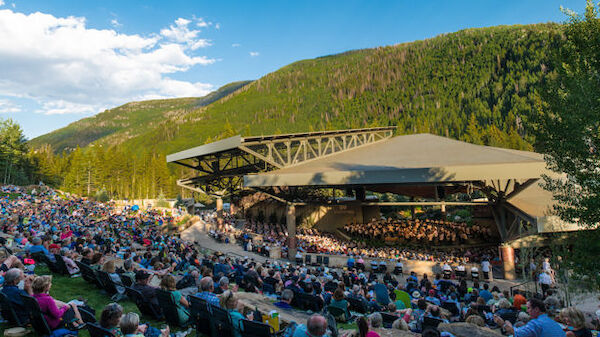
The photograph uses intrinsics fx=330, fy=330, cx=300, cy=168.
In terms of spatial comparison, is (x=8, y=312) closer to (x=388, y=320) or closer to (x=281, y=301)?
(x=281, y=301)

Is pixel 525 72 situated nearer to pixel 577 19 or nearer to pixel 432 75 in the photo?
pixel 432 75

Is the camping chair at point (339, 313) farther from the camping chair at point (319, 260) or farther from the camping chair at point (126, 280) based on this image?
the camping chair at point (319, 260)

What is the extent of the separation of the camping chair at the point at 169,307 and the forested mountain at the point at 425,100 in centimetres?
6324

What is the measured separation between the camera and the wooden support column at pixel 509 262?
59.1 feet

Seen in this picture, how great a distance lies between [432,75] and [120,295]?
166664mm

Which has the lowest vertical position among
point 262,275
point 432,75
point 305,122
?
point 262,275

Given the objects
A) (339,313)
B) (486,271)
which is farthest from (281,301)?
(486,271)

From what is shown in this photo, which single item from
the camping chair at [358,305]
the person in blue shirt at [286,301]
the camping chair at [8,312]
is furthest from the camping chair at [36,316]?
the camping chair at [358,305]

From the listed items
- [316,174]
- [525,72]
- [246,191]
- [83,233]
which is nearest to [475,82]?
[525,72]

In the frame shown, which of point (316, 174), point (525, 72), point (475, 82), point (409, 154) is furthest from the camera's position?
point (475, 82)

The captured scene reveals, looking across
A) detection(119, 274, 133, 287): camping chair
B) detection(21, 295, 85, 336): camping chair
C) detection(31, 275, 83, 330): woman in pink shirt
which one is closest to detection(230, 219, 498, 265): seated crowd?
detection(119, 274, 133, 287): camping chair

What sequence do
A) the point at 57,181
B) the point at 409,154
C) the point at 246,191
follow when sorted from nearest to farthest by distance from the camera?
the point at 409,154 < the point at 246,191 < the point at 57,181

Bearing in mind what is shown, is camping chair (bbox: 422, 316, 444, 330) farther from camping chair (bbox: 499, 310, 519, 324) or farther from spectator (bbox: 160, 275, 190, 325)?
spectator (bbox: 160, 275, 190, 325)

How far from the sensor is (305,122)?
6580 inches
